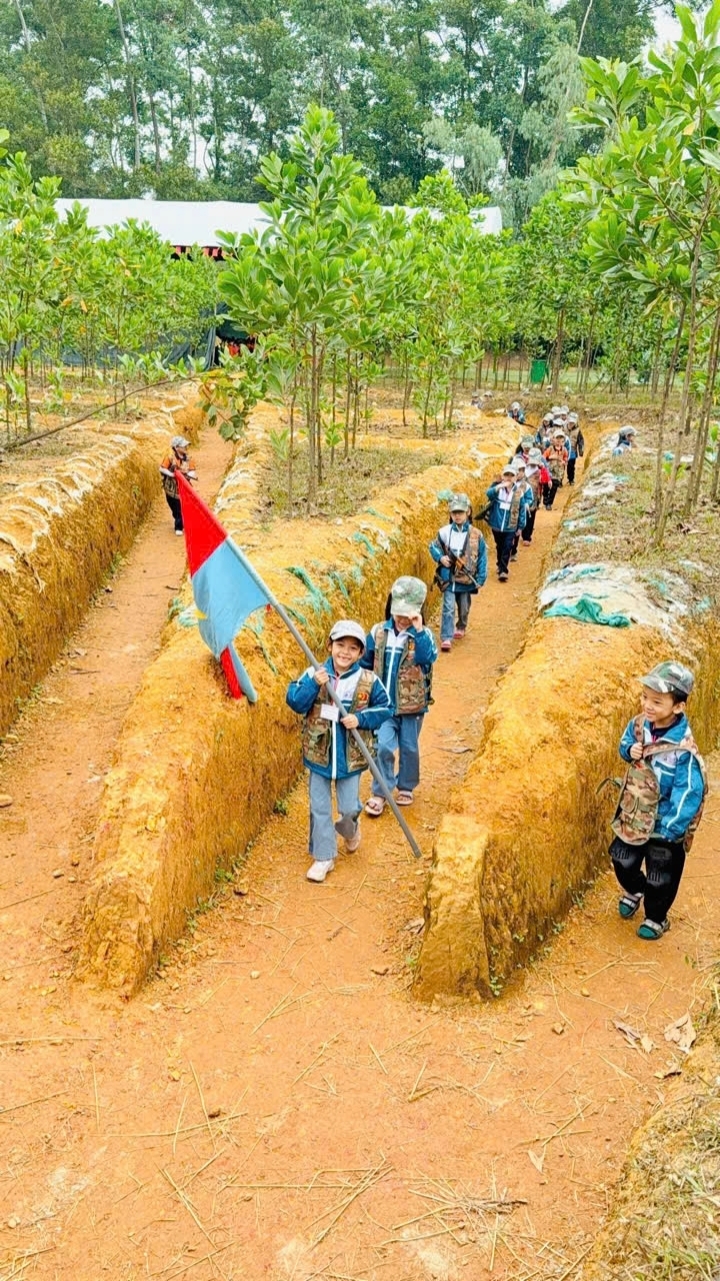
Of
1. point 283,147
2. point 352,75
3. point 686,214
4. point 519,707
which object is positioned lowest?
point 519,707

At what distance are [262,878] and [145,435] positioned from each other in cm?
1336

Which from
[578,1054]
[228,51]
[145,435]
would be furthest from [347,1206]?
[228,51]

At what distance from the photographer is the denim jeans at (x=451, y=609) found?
1065cm

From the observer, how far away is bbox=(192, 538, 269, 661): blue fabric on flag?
6152 millimetres

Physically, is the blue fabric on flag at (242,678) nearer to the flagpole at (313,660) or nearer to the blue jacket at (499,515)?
the flagpole at (313,660)

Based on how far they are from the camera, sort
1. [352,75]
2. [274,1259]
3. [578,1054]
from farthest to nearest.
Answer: [352,75] < [578,1054] < [274,1259]

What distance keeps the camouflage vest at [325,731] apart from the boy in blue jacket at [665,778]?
1.73 metres

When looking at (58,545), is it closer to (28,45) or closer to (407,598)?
(407,598)

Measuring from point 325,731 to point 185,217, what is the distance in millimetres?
39504

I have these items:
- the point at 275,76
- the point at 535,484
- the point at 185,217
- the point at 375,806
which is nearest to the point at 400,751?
the point at 375,806

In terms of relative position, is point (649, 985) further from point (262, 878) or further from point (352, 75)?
point (352, 75)

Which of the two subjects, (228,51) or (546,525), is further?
(228,51)

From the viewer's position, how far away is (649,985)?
5160 millimetres

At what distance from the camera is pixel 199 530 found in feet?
20.8
